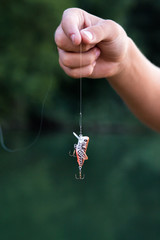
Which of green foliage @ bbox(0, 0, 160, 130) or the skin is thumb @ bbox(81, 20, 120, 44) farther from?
green foliage @ bbox(0, 0, 160, 130)

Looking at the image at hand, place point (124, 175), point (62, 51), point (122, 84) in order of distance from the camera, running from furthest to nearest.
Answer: point (124, 175) < point (122, 84) < point (62, 51)

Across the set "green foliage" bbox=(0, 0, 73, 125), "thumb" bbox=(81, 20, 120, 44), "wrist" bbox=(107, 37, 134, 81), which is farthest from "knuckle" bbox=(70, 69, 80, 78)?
"green foliage" bbox=(0, 0, 73, 125)

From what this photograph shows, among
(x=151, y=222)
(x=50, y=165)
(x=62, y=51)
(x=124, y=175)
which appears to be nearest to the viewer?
(x=62, y=51)

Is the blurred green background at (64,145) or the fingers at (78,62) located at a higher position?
the fingers at (78,62)

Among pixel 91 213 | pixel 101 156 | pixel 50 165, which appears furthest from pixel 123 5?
pixel 91 213

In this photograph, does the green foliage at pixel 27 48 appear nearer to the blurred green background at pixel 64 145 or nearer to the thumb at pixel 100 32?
the blurred green background at pixel 64 145

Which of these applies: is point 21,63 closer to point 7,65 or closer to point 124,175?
point 7,65

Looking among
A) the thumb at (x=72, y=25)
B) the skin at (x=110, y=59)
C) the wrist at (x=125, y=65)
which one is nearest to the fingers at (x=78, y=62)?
the skin at (x=110, y=59)

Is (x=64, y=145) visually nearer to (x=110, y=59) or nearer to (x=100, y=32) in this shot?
(x=110, y=59)
